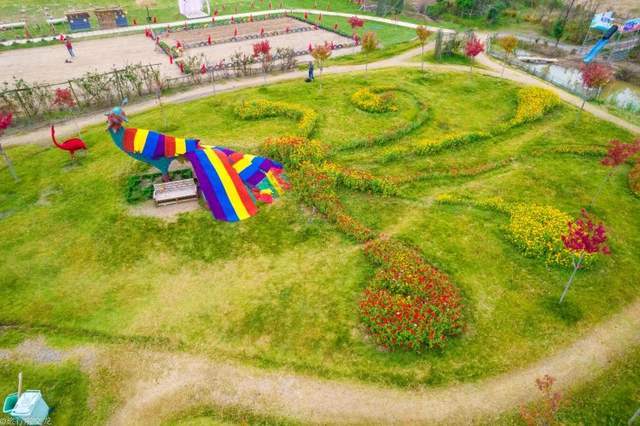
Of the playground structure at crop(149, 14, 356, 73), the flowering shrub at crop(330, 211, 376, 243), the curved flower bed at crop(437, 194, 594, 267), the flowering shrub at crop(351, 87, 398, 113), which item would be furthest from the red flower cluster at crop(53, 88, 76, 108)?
the curved flower bed at crop(437, 194, 594, 267)

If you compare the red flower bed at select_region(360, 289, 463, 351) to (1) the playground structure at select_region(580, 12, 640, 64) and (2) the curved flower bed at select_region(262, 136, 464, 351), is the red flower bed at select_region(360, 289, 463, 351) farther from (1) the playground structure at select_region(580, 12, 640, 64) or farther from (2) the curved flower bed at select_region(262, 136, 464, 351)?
(1) the playground structure at select_region(580, 12, 640, 64)

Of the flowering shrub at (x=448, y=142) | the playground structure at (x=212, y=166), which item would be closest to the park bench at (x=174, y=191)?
the playground structure at (x=212, y=166)

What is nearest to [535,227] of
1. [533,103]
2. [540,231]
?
[540,231]

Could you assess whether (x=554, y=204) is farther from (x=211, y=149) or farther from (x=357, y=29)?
(x=357, y=29)

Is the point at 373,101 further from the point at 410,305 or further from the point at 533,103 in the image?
the point at 410,305

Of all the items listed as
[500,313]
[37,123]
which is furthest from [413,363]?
[37,123]
